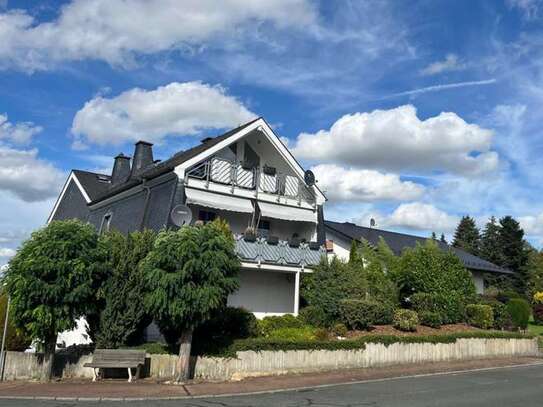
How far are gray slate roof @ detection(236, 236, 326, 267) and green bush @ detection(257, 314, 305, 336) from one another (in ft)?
9.49

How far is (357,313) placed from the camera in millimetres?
20328

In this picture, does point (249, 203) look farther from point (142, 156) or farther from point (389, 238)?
point (389, 238)

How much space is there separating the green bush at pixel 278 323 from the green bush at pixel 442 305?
5337mm

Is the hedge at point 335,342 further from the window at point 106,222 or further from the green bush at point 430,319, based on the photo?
the window at point 106,222

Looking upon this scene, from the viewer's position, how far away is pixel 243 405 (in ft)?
38.9

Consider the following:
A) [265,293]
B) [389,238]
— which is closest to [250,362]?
[265,293]

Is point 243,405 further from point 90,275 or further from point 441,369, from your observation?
point 441,369

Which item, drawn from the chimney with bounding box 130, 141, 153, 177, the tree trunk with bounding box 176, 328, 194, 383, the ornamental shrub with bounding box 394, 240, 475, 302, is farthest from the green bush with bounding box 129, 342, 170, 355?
the chimney with bounding box 130, 141, 153, 177

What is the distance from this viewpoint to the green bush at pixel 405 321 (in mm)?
21000

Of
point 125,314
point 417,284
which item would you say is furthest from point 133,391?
point 417,284

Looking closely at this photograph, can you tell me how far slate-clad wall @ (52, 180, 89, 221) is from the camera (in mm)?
32438

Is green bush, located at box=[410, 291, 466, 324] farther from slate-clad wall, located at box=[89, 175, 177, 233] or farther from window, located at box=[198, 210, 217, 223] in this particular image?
slate-clad wall, located at box=[89, 175, 177, 233]

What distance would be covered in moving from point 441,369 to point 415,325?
283 cm

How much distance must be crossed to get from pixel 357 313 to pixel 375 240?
784 inches
